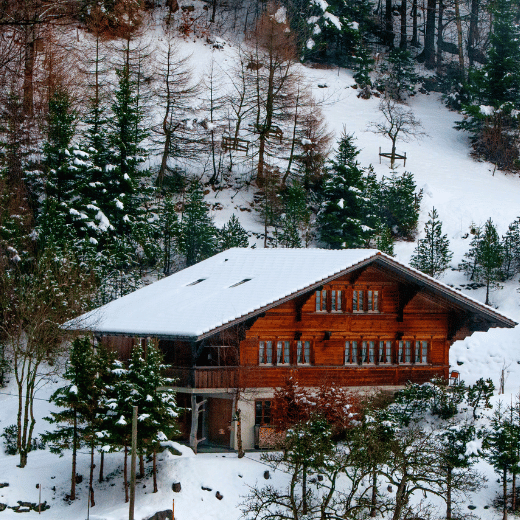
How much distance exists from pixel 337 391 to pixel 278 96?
3552 centimetres

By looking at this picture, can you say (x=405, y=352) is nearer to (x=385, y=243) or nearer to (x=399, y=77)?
(x=385, y=243)

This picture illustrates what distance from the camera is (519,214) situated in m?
53.0

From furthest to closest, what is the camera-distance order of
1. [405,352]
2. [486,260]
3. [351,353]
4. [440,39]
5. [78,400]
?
[440,39] → [486,260] → [405,352] → [351,353] → [78,400]

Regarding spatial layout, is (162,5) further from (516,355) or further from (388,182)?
Result: (516,355)

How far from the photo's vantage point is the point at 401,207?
5091 centimetres

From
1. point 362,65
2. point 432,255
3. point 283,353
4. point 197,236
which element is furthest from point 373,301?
point 362,65

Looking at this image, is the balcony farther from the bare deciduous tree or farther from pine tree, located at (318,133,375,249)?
the bare deciduous tree

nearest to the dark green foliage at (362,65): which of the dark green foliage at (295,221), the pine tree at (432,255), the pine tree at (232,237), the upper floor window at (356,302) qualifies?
the dark green foliage at (295,221)

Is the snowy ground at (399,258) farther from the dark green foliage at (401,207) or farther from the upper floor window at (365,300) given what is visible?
the upper floor window at (365,300)

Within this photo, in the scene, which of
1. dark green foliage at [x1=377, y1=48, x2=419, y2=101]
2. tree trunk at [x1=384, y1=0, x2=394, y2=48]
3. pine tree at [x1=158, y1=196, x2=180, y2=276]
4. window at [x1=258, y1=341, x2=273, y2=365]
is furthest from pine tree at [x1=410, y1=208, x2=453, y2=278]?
tree trunk at [x1=384, y1=0, x2=394, y2=48]

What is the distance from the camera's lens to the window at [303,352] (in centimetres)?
3034

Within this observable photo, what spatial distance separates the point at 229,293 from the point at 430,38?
62.1m

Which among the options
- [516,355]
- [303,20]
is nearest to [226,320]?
[516,355]

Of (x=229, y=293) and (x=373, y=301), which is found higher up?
(x=229, y=293)
